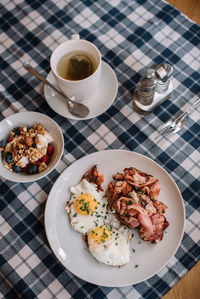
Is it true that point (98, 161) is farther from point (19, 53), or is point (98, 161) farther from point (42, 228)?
point (19, 53)

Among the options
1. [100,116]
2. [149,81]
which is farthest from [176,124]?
[100,116]

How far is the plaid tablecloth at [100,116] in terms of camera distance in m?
1.30

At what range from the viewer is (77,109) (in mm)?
1457

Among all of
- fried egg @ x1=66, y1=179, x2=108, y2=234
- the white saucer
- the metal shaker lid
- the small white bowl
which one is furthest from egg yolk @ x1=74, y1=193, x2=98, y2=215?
the metal shaker lid

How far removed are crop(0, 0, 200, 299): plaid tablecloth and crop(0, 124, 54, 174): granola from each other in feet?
0.29

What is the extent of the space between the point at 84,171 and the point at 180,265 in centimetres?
54

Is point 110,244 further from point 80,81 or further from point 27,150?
point 80,81

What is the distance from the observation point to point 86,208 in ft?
4.15

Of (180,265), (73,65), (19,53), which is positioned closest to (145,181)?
(180,265)

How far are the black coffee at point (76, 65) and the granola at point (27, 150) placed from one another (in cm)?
26

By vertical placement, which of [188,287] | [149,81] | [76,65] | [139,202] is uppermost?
[149,81]

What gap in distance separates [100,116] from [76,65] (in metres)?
0.26

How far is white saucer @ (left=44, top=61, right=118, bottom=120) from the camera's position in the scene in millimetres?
1459

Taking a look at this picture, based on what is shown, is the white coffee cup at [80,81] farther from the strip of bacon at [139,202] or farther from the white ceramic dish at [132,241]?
the strip of bacon at [139,202]
